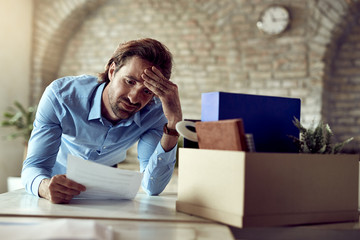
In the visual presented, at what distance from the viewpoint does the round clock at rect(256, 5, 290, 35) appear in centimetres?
427

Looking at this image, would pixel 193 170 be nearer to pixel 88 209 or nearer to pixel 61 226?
pixel 88 209

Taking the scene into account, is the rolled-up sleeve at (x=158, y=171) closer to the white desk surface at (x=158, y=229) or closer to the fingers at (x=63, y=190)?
the fingers at (x=63, y=190)

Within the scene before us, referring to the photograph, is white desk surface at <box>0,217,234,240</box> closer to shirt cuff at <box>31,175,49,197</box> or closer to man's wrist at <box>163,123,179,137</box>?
shirt cuff at <box>31,175,49,197</box>

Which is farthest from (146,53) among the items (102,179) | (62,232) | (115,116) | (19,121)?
(19,121)

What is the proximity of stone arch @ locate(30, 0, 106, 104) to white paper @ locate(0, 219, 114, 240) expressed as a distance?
14.8ft

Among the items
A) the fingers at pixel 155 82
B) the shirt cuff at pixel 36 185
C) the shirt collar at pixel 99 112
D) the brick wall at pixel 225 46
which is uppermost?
the brick wall at pixel 225 46

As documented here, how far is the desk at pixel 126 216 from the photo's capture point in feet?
2.94

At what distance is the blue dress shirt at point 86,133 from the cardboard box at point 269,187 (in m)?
0.51

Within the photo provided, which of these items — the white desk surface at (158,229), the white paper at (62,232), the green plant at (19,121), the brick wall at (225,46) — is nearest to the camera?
the white paper at (62,232)

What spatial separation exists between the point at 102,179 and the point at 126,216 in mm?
210

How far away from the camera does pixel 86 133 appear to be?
177cm

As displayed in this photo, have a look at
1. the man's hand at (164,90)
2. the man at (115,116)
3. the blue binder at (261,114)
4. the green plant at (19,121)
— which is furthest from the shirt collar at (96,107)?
the green plant at (19,121)

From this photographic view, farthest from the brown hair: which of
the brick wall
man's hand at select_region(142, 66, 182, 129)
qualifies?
the brick wall

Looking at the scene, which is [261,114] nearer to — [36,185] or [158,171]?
[158,171]
